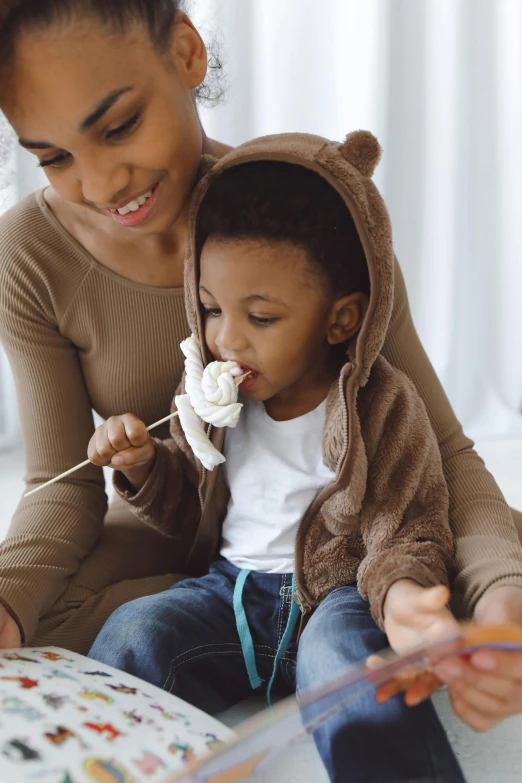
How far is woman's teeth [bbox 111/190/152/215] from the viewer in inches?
41.2

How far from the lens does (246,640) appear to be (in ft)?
3.49

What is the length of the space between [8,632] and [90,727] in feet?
0.82

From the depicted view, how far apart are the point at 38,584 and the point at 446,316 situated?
1.52 m

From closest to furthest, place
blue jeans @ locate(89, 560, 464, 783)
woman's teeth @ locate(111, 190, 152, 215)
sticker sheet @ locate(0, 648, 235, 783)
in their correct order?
sticker sheet @ locate(0, 648, 235, 783), blue jeans @ locate(89, 560, 464, 783), woman's teeth @ locate(111, 190, 152, 215)

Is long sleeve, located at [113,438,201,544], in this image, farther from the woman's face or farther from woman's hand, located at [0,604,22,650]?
the woman's face

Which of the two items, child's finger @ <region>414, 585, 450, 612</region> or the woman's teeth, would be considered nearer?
child's finger @ <region>414, 585, 450, 612</region>

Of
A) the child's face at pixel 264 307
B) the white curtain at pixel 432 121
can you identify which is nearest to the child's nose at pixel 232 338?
the child's face at pixel 264 307

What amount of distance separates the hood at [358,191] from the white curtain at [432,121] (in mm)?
1067

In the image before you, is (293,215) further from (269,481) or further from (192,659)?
(192,659)

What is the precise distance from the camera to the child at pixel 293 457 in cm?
97

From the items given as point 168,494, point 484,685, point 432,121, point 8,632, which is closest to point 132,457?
point 168,494

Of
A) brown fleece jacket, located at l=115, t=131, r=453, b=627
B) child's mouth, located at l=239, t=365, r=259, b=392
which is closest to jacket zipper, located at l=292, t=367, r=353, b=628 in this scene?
brown fleece jacket, located at l=115, t=131, r=453, b=627

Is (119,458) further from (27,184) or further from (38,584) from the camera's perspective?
(27,184)

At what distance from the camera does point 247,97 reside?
2.13m
